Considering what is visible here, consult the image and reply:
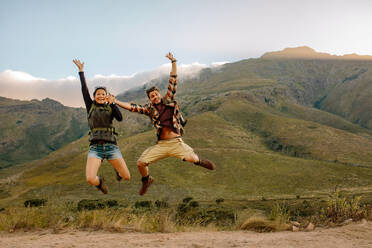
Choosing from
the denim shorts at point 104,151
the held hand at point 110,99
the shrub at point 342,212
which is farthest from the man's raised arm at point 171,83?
the shrub at point 342,212

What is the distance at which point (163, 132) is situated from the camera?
8.44 meters

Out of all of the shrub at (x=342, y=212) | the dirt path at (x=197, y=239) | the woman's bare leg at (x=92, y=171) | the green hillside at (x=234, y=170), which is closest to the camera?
the dirt path at (x=197, y=239)

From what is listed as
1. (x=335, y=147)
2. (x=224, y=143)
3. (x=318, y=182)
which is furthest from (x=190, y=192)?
(x=335, y=147)

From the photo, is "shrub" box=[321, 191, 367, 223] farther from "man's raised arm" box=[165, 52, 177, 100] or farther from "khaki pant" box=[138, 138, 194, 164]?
"man's raised arm" box=[165, 52, 177, 100]

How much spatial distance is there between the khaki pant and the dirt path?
202 centimetres

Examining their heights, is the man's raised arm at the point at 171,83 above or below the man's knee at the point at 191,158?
above

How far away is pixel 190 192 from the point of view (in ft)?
226

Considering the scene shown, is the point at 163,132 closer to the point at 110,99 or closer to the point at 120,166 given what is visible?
the point at 120,166

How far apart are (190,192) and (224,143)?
40.6m

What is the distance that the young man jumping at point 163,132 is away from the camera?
8078mm

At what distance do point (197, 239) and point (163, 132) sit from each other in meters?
3.01

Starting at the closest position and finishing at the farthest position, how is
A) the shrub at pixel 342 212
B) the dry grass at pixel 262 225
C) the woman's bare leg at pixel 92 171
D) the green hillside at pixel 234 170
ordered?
the woman's bare leg at pixel 92 171
the dry grass at pixel 262 225
the shrub at pixel 342 212
the green hillside at pixel 234 170

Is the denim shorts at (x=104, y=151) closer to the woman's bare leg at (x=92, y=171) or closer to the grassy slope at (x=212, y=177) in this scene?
the woman's bare leg at (x=92, y=171)

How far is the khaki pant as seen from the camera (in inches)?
317
